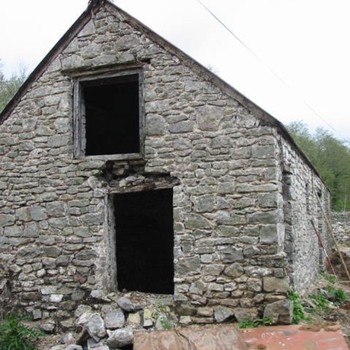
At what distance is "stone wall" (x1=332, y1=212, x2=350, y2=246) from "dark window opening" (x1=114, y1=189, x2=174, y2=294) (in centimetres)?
970

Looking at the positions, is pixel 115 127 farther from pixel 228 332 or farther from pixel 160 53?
pixel 228 332

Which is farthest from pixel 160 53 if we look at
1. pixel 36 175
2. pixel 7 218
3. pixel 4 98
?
pixel 4 98

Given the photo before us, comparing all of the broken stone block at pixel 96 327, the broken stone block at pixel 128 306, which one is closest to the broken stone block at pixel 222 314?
the broken stone block at pixel 128 306

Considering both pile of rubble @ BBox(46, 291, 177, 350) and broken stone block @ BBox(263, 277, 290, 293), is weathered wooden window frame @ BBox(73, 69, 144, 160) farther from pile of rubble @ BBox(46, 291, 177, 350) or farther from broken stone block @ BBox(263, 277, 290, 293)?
broken stone block @ BBox(263, 277, 290, 293)

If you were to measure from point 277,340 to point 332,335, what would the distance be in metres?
0.65

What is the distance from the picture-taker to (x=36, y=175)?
23.6 ft

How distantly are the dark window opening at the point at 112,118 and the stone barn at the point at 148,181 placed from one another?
58.2 inches

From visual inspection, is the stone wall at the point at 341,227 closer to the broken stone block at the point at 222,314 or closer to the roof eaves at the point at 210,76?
the roof eaves at the point at 210,76

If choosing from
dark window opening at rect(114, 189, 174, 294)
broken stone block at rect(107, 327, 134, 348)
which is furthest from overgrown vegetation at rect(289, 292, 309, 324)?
dark window opening at rect(114, 189, 174, 294)

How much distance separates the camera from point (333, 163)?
→ 2620 centimetres

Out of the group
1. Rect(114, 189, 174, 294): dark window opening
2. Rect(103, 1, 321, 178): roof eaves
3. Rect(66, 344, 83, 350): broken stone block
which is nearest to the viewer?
Rect(66, 344, 83, 350): broken stone block

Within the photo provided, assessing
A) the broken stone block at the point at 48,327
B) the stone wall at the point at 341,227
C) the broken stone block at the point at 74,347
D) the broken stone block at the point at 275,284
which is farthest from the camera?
the stone wall at the point at 341,227

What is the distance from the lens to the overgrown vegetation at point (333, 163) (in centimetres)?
2573

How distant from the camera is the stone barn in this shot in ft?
20.1
